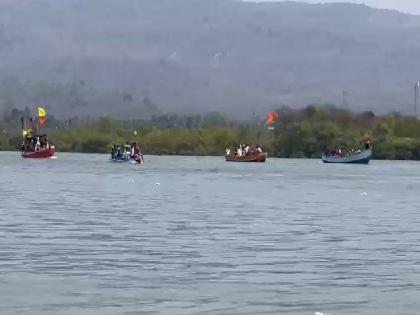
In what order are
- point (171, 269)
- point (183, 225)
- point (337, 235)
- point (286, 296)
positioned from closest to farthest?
point (286, 296), point (171, 269), point (337, 235), point (183, 225)

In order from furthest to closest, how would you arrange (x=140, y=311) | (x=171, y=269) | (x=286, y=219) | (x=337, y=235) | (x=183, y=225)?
(x=286, y=219) → (x=183, y=225) → (x=337, y=235) → (x=171, y=269) → (x=140, y=311)

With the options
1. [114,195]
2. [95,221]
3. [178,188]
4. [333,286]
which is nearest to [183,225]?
[95,221]

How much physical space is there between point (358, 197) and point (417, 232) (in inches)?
1425

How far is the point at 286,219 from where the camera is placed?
5891 cm

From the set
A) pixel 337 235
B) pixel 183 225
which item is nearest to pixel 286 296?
pixel 337 235

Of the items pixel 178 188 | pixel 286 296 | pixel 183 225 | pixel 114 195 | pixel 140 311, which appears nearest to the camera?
pixel 140 311

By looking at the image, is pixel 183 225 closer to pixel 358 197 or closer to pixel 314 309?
pixel 314 309

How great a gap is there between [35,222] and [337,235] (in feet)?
41.9

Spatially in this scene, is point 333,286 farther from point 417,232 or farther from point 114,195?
point 114,195

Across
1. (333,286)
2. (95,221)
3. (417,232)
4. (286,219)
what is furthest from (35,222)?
(333,286)

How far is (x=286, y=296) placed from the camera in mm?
30469

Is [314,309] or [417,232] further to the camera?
[417,232]

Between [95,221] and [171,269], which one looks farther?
[95,221]

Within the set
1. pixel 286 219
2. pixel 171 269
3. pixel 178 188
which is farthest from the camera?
pixel 178 188
